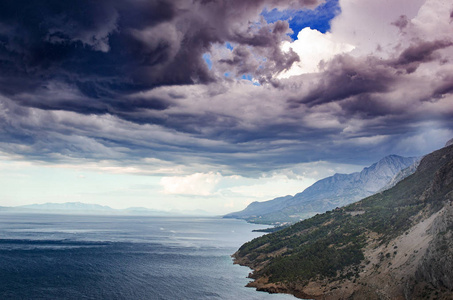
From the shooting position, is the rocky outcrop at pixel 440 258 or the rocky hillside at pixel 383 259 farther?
the rocky hillside at pixel 383 259

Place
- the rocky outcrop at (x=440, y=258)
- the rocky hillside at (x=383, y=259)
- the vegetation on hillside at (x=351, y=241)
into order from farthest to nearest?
1. the vegetation on hillside at (x=351, y=241)
2. the rocky hillside at (x=383, y=259)
3. the rocky outcrop at (x=440, y=258)

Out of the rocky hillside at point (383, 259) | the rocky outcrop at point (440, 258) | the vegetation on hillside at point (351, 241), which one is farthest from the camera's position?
the vegetation on hillside at point (351, 241)

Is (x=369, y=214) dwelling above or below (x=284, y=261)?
above

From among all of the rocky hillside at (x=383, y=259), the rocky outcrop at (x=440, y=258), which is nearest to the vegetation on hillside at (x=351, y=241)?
the rocky hillside at (x=383, y=259)

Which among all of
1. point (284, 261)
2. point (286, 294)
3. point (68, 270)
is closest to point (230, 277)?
point (284, 261)

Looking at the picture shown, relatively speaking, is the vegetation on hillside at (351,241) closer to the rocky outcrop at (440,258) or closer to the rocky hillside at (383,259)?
the rocky hillside at (383,259)

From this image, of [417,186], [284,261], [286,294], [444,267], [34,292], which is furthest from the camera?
[417,186]

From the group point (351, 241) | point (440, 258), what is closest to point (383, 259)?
point (440, 258)

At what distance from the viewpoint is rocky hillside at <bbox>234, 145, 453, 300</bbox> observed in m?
96.2

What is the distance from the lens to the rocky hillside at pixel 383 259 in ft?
316

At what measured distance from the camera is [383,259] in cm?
12225

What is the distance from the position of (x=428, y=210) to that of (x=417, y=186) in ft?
215

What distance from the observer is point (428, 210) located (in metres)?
134

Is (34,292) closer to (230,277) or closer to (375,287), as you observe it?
(230,277)
